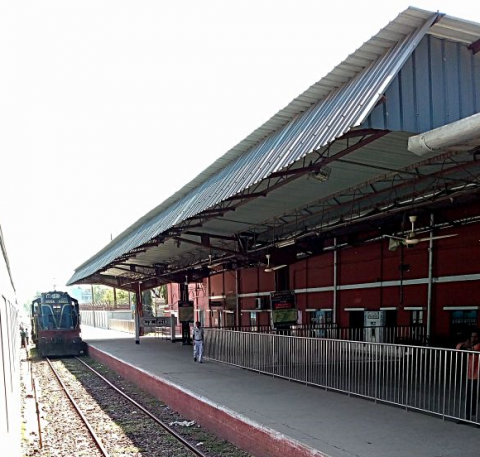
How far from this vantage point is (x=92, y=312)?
59656mm

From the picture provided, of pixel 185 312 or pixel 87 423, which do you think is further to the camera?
pixel 185 312

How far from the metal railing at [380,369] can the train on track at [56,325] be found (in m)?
15.5

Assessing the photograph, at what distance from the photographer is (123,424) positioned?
41.2ft

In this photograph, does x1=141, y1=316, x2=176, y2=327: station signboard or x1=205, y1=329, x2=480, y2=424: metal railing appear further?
x1=141, y1=316, x2=176, y2=327: station signboard

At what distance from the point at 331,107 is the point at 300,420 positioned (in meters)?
5.08

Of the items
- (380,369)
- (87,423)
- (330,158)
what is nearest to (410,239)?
(380,369)

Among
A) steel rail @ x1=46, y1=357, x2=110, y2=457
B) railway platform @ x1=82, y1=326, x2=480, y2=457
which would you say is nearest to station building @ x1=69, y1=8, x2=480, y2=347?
railway platform @ x1=82, y1=326, x2=480, y2=457

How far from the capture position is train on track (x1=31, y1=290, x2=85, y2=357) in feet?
91.7

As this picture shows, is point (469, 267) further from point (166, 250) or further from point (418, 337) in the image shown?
point (166, 250)

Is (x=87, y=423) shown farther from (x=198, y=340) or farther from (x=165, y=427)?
(x=198, y=340)

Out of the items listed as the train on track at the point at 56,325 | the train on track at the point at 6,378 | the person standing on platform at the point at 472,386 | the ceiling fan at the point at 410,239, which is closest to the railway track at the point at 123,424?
the train on track at the point at 6,378

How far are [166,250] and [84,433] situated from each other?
13.3m

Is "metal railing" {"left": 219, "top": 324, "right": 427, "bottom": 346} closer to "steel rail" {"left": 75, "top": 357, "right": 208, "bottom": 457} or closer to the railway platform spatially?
the railway platform

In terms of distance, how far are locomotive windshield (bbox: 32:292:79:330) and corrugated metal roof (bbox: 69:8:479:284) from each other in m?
17.9
